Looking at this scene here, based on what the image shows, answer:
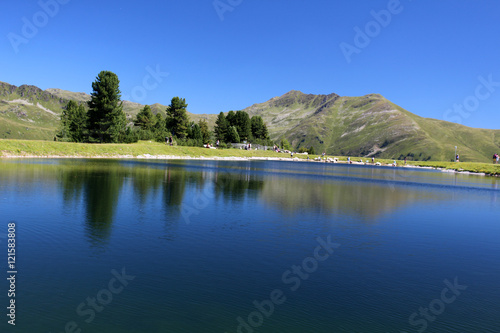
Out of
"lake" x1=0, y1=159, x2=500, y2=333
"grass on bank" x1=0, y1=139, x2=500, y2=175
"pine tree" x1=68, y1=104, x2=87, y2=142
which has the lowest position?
"lake" x1=0, y1=159, x2=500, y2=333

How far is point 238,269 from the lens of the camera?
15.1m

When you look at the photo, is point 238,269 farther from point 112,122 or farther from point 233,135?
point 233,135

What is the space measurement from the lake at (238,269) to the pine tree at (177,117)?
13219cm

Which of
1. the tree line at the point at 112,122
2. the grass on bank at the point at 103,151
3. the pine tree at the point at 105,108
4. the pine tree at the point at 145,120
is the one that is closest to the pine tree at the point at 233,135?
the tree line at the point at 112,122

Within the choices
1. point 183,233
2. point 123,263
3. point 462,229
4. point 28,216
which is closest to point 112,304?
point 123,263

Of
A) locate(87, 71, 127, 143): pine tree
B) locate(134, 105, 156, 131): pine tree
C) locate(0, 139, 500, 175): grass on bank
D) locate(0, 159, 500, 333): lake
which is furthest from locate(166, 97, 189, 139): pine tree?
locate(0, 159, 500, 333): lake

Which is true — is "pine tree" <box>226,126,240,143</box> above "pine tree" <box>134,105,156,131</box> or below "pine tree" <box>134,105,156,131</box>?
below

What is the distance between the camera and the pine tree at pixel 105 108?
104 metres

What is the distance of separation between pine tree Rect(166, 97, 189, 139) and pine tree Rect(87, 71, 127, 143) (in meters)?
52.1

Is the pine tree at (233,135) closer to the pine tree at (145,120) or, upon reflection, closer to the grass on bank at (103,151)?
the grass on bank at (103,151)

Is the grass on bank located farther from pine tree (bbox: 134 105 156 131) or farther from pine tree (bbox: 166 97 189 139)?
pine tree (bbox: 134 105 156 131)

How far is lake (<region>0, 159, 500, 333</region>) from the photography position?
10852 mm

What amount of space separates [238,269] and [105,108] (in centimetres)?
10005

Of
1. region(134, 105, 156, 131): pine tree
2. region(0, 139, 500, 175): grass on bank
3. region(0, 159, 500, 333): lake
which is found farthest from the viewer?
region(134, 105, 156, 131): pine tree
